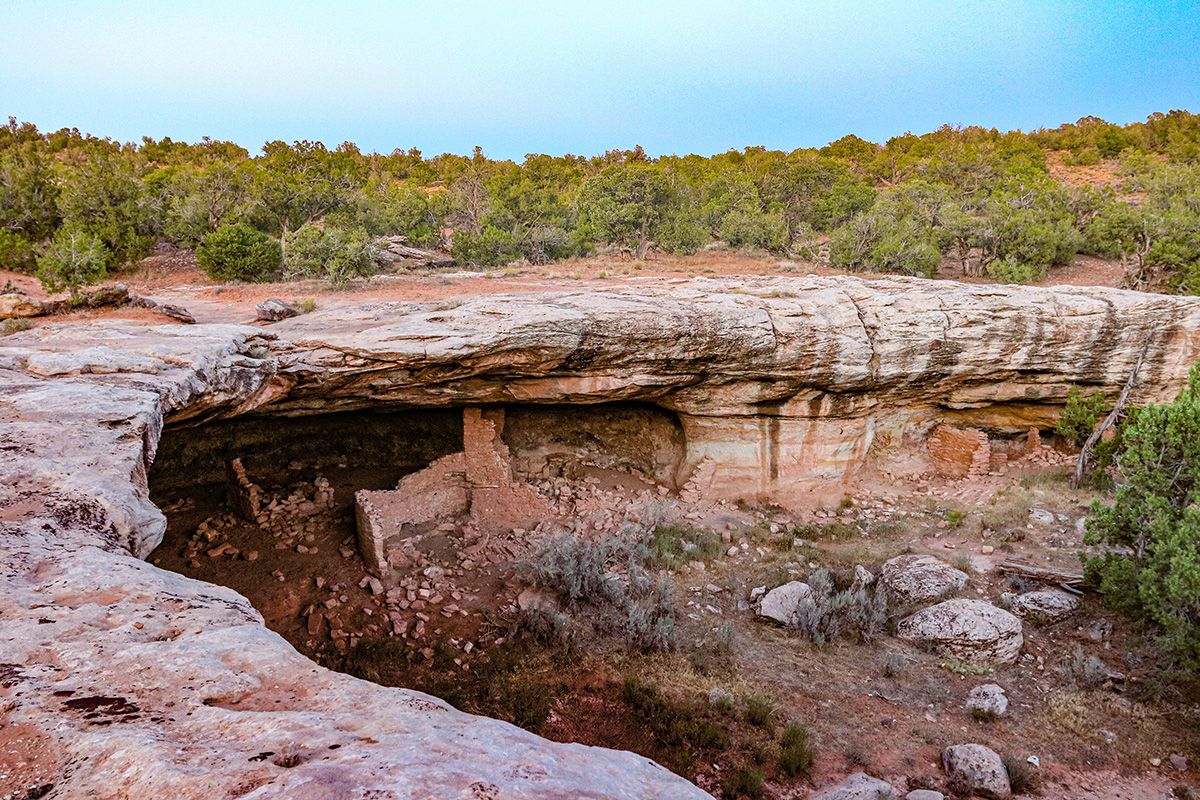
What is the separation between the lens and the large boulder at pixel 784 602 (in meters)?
8.41

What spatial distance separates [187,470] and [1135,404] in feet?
57.7

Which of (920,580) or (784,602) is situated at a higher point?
(920,580)

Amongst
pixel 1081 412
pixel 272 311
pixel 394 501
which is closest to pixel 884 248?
pixel 1081 412

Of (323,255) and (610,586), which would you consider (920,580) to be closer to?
(610,586)

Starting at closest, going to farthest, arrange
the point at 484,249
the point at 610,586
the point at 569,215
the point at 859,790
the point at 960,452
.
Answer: the point at 859,790 < the point at 610,586 < the point at 960,452 < the point at 484,249 < the point at 569,215

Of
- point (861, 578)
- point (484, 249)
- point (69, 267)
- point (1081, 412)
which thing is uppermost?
point (484, 249)

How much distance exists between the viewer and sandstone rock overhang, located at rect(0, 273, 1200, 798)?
185 centimetres

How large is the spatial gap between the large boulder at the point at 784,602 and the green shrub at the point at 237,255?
12998 millimetres

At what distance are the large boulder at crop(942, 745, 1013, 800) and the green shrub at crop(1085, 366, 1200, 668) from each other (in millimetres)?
2523

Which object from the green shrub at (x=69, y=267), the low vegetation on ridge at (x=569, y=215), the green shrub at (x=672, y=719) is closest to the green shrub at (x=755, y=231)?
the low vegetation on ridge at (x=569, y=215)

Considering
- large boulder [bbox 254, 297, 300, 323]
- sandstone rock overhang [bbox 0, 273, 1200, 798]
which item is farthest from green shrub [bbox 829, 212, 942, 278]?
large boulder [bbox 254, 297, 300, 323]

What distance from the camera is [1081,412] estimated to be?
12055 mm

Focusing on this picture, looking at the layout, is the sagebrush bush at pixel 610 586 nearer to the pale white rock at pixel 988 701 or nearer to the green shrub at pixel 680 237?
the pale white rock at pixel 988 701

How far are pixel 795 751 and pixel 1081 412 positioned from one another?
33.6 feet
